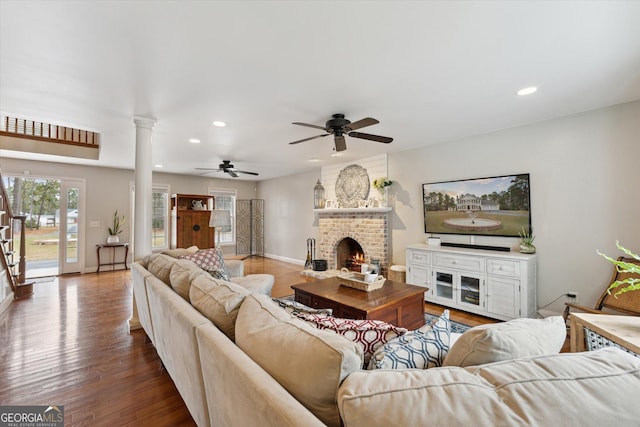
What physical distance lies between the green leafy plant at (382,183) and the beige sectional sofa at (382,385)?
3.98 meters

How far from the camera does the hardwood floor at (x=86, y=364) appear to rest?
1847 millimetres

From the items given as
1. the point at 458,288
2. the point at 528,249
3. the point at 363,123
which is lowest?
the point at 458,288

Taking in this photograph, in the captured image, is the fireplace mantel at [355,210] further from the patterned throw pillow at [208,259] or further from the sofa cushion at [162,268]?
the sofa cushion at [162,268]

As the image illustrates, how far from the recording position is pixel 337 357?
2.54 ft

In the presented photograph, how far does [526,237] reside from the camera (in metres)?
3.44

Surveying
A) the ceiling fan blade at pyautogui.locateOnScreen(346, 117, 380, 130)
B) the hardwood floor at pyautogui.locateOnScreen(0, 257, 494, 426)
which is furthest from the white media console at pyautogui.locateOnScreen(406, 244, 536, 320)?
the ceiling fan blade at pyautogui.locateOnScreen(346, 117, 380, 130)

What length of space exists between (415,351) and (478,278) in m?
3.05

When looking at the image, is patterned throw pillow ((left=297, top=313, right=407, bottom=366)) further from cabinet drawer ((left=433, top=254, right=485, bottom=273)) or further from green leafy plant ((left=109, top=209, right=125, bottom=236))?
green leafy plant ((left=109, top=209, right=125, bottom=236))

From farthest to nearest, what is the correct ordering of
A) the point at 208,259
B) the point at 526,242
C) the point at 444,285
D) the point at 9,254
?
the point at 9,254 < the point at 444,285 < the point at 526,242 < the point at 208,259

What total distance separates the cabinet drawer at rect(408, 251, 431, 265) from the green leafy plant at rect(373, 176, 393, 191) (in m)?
1.34

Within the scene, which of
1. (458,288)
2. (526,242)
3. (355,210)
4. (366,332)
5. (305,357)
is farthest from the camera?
(355,210)

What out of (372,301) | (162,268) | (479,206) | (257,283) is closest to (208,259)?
(257,283)

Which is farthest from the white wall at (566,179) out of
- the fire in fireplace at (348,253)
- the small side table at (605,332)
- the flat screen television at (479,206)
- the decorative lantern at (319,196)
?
the decorative lantern at (319,196)

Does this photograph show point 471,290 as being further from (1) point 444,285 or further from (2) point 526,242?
(2) point 526,242
